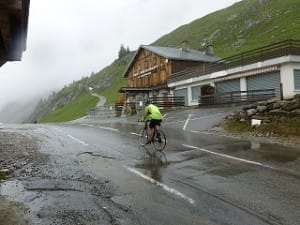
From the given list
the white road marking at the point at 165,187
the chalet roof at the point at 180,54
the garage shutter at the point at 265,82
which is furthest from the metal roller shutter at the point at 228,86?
the white road marking at the point at 165,187

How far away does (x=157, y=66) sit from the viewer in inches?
2264

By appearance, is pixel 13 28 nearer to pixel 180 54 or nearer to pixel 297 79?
pixel 297 79

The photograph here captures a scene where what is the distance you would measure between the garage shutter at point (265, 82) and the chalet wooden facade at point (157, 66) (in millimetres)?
16514

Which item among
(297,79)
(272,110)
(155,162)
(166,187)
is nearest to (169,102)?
(297,79)

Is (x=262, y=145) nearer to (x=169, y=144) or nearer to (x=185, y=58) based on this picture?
(x=169, y=144)

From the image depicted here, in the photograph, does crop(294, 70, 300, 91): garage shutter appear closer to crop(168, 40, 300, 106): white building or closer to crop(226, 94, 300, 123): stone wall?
crop(168, 40, 300, 106): white building

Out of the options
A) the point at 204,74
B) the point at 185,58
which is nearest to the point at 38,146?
the point at 204,74

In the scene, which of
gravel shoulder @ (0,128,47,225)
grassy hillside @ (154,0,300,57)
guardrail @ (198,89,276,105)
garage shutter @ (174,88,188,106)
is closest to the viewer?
gravel shoulder @ (0,128,47,225)

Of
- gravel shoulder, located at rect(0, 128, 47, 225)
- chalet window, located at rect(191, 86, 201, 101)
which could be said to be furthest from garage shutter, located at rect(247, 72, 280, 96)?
gravel shoulder, located at rect(0, 128, 47, 225)

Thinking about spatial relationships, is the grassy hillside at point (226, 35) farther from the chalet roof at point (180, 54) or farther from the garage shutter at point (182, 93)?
the garage shutter at point (182, 93)

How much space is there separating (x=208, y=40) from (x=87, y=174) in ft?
370

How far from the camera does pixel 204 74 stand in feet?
146

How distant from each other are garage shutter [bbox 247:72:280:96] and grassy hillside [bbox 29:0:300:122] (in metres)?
50.1

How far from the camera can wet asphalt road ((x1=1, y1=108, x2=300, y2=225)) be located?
6.85m
